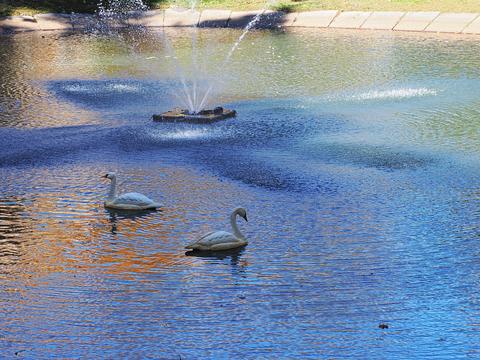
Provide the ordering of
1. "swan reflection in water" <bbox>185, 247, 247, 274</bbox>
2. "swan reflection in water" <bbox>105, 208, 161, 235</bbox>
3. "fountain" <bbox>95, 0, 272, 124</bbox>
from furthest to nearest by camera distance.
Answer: "fountain" <bbox>95, 0, 272, 124</bbox> → "swan reflection in water" <bbox>105, 208, 161, 235</bbox> → "swan reflection in water" <bbox>185, 247, 247, 274</bbox>

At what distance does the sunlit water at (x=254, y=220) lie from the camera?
836 centimetres

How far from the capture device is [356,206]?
12234mm

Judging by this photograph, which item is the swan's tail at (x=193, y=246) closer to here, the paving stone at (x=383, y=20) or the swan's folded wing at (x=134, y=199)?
the swan's folded wing at (x=134, y=199)

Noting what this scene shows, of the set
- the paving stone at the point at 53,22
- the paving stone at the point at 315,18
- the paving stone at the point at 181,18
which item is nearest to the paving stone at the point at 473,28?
the paving stone at the point at 315,18

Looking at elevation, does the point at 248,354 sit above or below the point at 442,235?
below

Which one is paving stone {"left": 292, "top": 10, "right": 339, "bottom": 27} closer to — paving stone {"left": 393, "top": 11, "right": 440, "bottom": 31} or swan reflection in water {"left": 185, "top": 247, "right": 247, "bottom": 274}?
paving stone {"left": 393, "top": 11, "right": 440, "bottom": 31}

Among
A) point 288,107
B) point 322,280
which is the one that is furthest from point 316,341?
point 288,107

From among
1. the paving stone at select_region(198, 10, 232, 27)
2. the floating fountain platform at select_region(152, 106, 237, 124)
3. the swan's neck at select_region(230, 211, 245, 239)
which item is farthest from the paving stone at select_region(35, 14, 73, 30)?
the swan's neck at select_region(230, 211, 245, 239)

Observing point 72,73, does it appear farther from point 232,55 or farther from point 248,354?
point 248,354

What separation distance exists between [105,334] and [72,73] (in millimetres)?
17216

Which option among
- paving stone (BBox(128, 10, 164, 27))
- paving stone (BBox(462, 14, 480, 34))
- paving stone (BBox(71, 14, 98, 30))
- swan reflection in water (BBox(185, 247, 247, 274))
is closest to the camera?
swan reflection in water (BBox(185, 247, 247, 274))

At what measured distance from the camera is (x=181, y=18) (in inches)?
1425

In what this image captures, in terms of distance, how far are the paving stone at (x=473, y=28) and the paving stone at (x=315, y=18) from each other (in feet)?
16.7

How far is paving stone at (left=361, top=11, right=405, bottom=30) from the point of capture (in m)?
32.8
